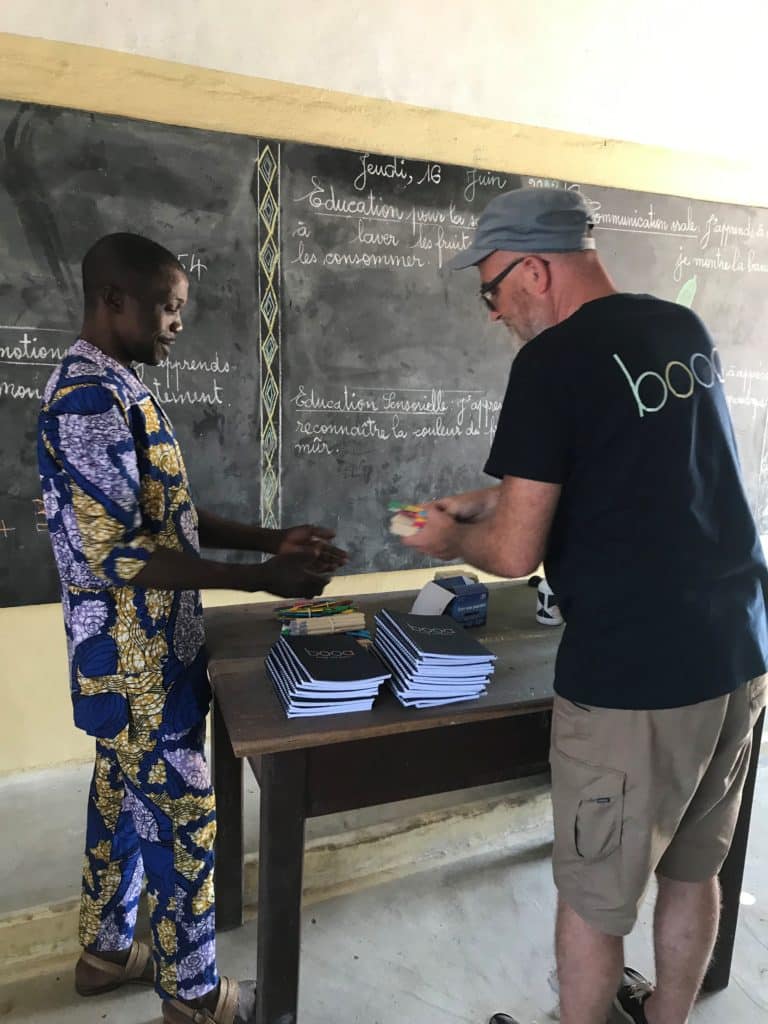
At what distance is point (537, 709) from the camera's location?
4.91 ft

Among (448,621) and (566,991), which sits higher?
(448,621)

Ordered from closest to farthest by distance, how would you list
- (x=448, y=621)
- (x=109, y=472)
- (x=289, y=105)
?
(x=109, y=472) → (x=448, y=621) → (x=289, y=105)

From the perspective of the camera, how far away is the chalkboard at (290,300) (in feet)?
7.80

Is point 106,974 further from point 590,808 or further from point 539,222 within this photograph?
point 539,222

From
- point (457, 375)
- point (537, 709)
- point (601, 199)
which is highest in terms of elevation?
point (601, 199)

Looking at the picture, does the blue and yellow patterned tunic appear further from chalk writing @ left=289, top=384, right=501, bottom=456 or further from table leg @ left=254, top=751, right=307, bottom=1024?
chalk writing @ left=289, top=384, right=501, bottom=456

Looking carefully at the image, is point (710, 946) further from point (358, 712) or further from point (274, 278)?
point (274, 278)

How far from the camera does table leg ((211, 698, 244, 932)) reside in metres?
2.00

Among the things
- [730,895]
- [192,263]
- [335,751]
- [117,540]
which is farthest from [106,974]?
[192,263]

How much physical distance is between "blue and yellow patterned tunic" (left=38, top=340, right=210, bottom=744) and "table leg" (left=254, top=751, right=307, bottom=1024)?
26cm

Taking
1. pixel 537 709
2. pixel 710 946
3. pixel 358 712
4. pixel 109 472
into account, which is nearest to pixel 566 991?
pixel 710 946

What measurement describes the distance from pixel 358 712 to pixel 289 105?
2.21 metres

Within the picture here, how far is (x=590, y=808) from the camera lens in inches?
51.6

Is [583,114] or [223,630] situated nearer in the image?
[223,630]
